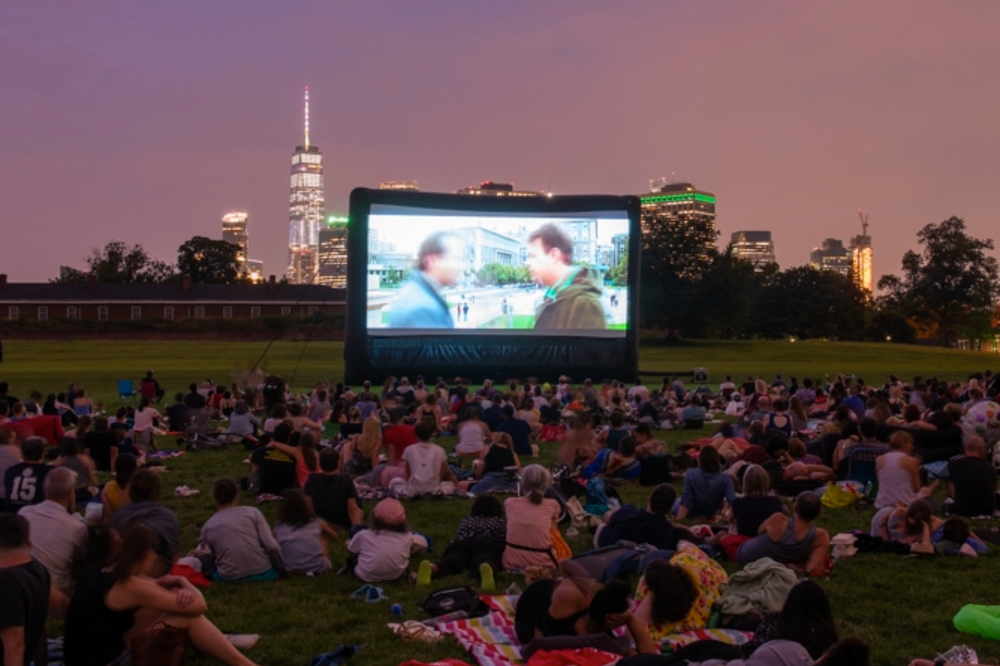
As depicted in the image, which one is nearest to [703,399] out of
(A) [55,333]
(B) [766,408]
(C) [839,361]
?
(B) [766,408]

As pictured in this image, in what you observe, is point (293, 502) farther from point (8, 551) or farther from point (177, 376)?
point (177, 376)

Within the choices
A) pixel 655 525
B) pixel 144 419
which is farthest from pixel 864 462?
pixel 144 419

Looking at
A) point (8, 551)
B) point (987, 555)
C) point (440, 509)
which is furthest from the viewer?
point (440, 509)

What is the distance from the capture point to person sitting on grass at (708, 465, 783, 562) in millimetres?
7879

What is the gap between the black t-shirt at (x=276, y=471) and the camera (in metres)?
10.2

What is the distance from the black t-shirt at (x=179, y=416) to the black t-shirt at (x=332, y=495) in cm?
848

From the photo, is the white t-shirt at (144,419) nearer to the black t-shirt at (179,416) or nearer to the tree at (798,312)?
the black t-shirt at (179,416)

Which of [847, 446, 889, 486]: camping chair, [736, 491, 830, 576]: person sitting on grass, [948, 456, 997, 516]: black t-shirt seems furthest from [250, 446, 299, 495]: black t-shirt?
[948, 456, 997, 516]: black t-shirt

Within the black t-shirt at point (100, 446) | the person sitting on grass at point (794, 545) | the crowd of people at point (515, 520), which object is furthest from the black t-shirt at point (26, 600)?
the black t-shirt at point (100, 446)

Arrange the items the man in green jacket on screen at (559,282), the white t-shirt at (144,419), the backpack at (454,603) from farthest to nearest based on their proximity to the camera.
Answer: the man in green jacket on screen at (559,282) → the white t-shirt at (144,419) → the backpack at (454,603)

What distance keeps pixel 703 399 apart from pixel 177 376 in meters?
21.6

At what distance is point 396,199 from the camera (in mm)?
28094

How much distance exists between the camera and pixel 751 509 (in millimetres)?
7914

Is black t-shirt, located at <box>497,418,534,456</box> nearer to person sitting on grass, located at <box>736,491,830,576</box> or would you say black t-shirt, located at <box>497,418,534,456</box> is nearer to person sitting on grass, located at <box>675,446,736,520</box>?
person sitting on grass, located at <box>675,446,736,520</box>
